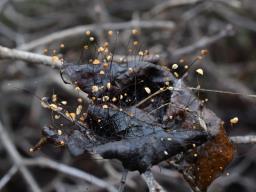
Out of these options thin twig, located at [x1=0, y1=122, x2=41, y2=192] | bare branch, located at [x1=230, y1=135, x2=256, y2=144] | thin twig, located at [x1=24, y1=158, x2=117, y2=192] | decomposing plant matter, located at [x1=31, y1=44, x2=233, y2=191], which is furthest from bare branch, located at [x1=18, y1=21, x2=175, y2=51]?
bare branch, located at [x1=230, y1=135, x2=256, y2=144]

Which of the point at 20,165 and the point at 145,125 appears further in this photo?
the point at 20,165

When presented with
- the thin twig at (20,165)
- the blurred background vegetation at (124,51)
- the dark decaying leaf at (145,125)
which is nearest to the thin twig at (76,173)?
the thin twig at (20,165)

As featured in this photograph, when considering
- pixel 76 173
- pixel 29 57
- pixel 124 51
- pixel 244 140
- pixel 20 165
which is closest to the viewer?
pixel 244 140

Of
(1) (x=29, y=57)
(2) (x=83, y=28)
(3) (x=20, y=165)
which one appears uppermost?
(1) (x=29, y=57)

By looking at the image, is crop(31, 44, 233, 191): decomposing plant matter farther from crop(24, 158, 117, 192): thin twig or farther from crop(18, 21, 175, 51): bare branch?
crop(18, 21, 175, 51): bare branch

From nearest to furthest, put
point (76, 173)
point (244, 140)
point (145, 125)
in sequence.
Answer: point (145, 125), point (244, 140), point (76, 173)

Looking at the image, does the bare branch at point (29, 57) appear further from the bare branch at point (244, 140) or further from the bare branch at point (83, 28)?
the bare branch at point (244, 140)

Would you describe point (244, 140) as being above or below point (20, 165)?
above

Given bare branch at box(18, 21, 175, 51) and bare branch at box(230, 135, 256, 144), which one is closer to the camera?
Result: bare branch at box(230, 135, 256, 144)

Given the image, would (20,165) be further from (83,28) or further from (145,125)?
(145,125)

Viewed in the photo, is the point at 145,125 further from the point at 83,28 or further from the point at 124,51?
the point at 124,51

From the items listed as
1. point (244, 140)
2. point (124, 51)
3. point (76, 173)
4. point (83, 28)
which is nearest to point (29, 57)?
point (76, 173)
